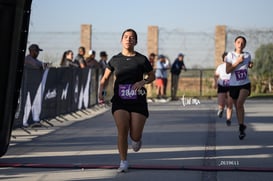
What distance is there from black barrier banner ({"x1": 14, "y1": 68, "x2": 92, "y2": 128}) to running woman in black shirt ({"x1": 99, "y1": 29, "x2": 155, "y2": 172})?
13.6 ft

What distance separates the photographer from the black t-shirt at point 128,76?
8742mm

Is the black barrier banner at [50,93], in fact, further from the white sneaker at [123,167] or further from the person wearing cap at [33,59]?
the white sneaker at [123,167]

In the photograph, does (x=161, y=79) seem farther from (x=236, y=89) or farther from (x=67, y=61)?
(x=236, y=89)

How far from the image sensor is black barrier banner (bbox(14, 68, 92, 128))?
13.0m

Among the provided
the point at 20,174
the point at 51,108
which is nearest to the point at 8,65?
the point at 20,174

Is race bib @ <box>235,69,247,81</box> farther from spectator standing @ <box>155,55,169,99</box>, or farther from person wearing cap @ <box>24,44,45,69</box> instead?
spectator standing @ <box>155,55,169,99</box>

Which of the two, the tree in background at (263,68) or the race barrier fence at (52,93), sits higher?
the tree in background at (263,68)

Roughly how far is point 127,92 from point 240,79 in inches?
162

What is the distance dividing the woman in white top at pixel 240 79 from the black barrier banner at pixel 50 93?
3.82 m

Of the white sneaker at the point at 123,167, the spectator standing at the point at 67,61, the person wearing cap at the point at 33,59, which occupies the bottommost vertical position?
the white sneaker at the point at 123,167

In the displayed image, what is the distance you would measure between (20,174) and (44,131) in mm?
5310

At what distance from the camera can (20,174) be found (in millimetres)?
8500

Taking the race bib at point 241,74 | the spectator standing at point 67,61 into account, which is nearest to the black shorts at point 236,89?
the race bib at point 241,74

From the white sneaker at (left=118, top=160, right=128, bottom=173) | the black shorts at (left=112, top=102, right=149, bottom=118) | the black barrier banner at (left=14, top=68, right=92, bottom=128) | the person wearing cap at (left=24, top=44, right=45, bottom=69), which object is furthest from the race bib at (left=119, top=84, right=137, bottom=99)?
the person wearing cap at (left=24, top=44, right=45, bottom=69)
